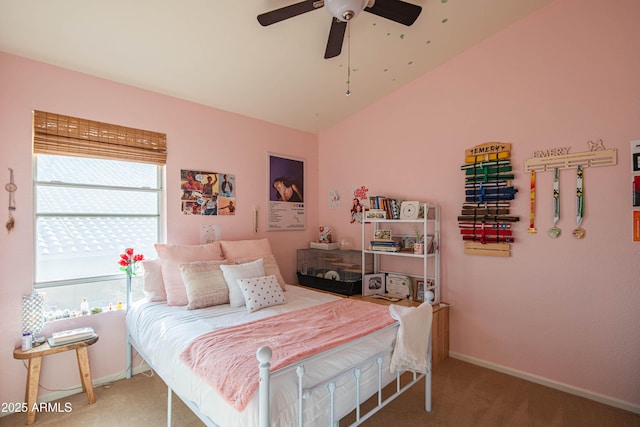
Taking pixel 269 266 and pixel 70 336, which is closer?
pixel 70 336

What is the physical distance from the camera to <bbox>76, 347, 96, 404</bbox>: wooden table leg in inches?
A: 93.4

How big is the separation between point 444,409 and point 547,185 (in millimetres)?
1960

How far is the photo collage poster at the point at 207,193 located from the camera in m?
3.12

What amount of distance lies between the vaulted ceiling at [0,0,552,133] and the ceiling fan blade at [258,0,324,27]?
17.1 inches

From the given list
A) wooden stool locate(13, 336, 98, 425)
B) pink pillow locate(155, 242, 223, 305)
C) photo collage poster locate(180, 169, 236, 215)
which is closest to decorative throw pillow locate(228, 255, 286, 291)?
pink pillow locate(155, 242, 223, 305)

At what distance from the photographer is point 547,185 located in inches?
103

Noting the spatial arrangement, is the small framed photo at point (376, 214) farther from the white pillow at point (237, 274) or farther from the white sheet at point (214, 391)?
the white pillow at point (237, 274)

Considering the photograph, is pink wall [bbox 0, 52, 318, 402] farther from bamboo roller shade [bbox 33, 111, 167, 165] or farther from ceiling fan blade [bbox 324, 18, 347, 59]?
ceiling fan blade [bbox 324, 18, 347, 59]

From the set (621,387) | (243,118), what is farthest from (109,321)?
(621,387)

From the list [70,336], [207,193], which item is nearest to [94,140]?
[207,193]

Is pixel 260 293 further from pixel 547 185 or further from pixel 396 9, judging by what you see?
pixel 547 185

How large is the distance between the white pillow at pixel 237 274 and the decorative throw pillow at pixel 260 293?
0.07 metres

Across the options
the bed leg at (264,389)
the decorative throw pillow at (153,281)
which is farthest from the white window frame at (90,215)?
the bed leg at (264,389)

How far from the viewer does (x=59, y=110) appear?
246 centimetres
